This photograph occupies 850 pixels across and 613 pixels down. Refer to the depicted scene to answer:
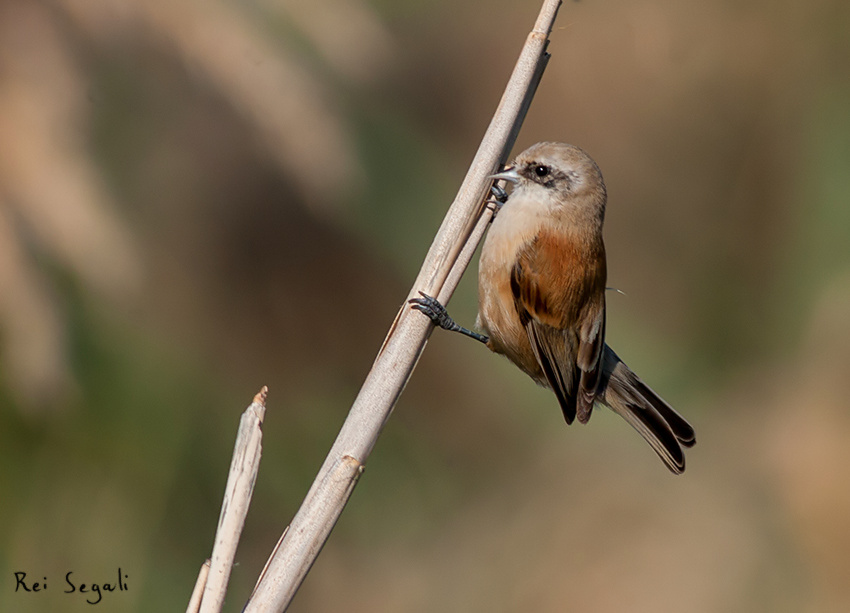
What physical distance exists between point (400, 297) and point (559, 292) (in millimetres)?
834

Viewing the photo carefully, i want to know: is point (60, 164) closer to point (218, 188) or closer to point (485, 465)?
point (218, 188)

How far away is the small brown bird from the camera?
7.98ft

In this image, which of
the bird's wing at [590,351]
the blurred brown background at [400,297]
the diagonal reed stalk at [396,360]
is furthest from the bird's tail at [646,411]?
the diagonal reed stalk at [396,360]

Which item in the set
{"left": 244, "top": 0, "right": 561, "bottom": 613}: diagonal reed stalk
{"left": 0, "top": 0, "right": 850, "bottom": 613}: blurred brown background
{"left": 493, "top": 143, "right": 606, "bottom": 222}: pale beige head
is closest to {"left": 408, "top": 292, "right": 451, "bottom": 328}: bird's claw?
{"left": 244, "top": 0, "right": 561, "bottom": 613}: diagonal reed stalk

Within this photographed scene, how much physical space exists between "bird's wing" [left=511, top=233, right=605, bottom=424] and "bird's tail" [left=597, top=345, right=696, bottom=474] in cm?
18

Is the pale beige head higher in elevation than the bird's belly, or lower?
higher

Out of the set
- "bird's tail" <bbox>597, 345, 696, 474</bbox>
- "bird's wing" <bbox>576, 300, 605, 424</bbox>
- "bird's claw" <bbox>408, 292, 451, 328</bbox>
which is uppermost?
"bird's claw" <bbox>408, 292, 451, 328</bbox>

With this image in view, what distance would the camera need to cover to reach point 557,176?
237 cm

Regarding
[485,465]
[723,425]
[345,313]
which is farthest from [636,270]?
[345,313]

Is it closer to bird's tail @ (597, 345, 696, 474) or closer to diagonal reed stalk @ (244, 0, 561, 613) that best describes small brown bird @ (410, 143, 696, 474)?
bird's tail @ (597, 345, 696, 474)

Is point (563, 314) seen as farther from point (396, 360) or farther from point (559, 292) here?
point (396, 360)

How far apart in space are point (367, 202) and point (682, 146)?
5.34ft

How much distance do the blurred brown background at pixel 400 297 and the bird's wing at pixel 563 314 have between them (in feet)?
1.75

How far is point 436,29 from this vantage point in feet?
11.1
